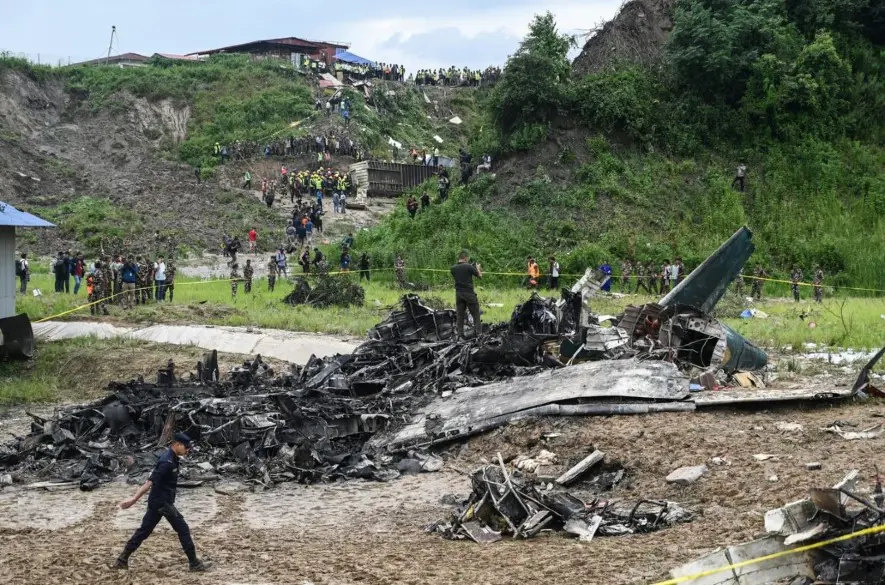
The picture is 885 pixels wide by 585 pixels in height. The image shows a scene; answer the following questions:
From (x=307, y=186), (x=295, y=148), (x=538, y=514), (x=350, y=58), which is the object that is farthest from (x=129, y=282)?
(x=350, y=58)

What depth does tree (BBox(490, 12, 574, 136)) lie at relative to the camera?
3841cm

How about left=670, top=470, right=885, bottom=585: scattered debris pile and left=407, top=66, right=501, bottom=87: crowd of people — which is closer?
left=670, top=470, right=885, bottom=585: scattered debris pile

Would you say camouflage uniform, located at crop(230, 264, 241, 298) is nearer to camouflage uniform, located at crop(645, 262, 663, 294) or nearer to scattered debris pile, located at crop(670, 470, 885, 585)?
camouflage uniform, located at crop(645, 262, 663, 294)

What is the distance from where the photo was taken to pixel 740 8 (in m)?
39.0

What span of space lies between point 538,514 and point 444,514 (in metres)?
1.58

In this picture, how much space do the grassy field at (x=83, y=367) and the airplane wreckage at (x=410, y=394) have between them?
3.65 m

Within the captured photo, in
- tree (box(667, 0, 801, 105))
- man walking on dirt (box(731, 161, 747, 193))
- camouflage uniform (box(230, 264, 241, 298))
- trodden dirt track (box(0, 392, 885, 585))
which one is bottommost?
trodden dirt track (box(0, 392, 885, 585))

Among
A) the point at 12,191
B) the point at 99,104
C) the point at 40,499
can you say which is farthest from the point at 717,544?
the point at 99,104

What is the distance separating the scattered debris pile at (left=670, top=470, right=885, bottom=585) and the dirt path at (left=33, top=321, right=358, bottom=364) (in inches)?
601

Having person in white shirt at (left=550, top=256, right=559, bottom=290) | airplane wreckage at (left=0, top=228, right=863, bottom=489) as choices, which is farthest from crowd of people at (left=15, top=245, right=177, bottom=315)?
person in white shirt at (left=550, top=256, right=559, bottom=290)

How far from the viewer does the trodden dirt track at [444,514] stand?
944 centimetres

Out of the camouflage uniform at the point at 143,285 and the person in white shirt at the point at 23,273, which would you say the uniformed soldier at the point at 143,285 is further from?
the person in white shirt at the point at 23,273

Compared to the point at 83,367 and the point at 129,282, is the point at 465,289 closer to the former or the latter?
the point at 83,367

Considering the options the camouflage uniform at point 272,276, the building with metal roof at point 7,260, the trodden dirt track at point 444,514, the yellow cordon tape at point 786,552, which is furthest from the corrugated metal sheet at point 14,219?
the yellow cordon tape at point 786,552
